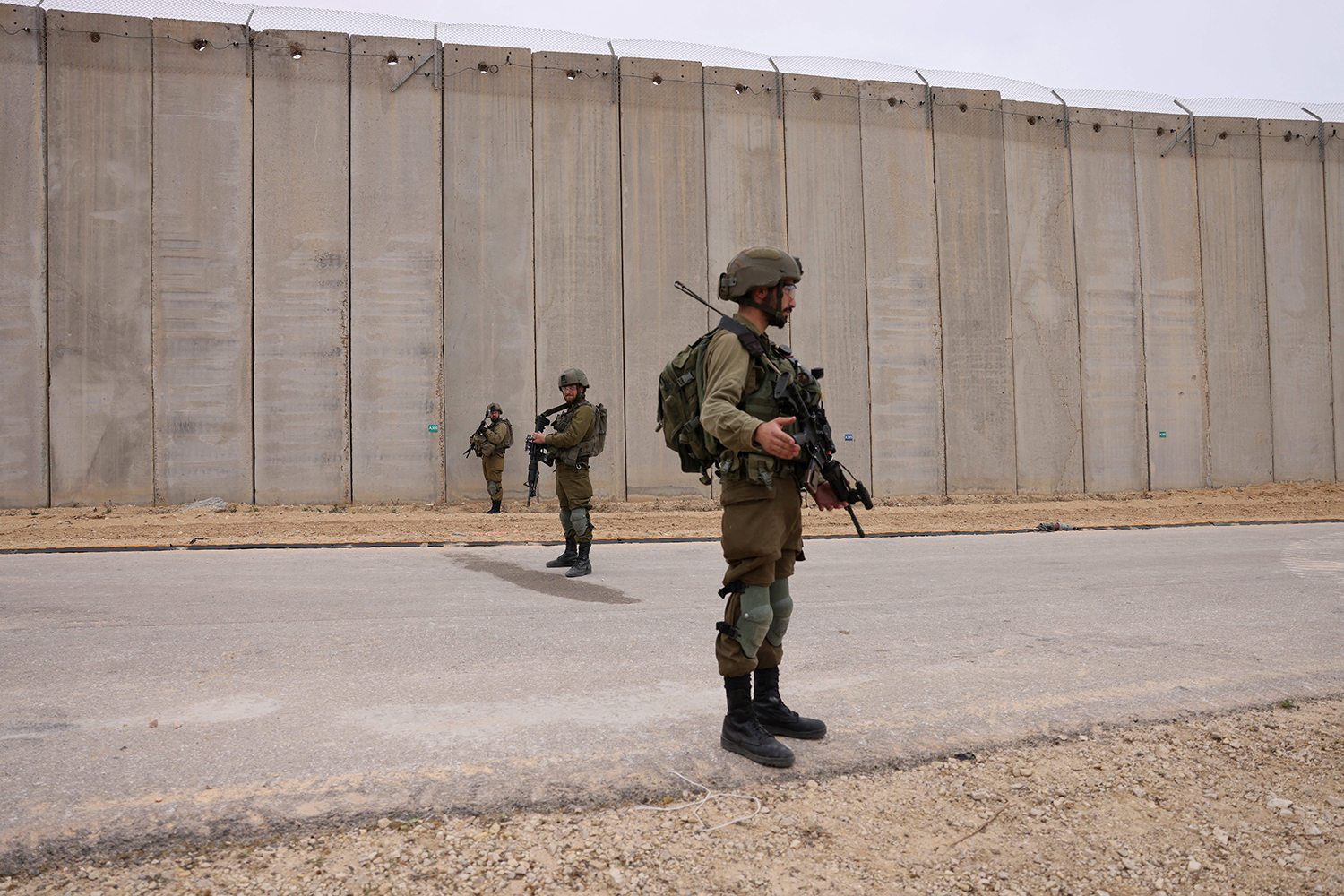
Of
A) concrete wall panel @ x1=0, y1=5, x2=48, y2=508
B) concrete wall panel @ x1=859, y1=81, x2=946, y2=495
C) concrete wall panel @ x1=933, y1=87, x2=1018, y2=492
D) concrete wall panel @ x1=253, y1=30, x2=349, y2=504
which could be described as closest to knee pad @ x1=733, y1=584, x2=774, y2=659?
concrete wall panel @ x1=253, y1=30, x2=349, y2=504

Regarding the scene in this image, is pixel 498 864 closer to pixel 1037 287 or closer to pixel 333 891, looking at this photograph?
pixel 333 891

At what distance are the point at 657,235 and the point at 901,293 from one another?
5.18 meters

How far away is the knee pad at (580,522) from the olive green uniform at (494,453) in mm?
6964

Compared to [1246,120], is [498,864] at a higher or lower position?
lower

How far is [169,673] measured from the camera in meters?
3.93

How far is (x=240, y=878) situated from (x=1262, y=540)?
36.7ft

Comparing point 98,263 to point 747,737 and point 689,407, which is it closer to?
point 689,407

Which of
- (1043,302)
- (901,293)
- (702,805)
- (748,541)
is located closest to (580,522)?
(748,541)

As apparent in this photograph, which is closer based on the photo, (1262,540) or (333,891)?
(333,891)

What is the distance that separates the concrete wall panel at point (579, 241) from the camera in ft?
49.5

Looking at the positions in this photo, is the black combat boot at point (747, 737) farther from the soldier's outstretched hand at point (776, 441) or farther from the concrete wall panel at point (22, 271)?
the concrete wall panel at point (22, 271)

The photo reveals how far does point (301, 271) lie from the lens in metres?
14.2

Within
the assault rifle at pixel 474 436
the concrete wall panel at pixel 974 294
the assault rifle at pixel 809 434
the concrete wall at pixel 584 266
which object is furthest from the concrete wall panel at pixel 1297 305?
the assault rifle at pixel 809 434

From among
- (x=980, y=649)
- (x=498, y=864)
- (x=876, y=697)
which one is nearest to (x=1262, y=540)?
(x=980, y=649)
